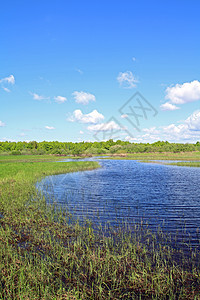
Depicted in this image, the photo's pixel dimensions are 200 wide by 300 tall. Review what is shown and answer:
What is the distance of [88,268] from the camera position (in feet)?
26.1

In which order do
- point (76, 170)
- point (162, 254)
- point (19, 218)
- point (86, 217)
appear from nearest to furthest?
point (162, 254)
point (19, 218)
point (86, 217)
point (76, 170)

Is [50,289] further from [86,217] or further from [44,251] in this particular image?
[86,217]

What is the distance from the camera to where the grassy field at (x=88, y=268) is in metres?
6.57

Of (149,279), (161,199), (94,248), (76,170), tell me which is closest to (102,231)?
(94,248)

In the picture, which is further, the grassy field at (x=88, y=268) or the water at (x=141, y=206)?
the water at (x=141, y=206)

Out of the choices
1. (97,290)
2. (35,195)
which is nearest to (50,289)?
(97,290)

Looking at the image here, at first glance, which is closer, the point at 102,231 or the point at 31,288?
the point at 31,288

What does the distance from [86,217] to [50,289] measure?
7643 millimetres

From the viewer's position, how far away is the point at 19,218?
518 inches

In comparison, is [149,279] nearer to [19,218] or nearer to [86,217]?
[86,217]

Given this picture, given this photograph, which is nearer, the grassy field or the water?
the grassy field

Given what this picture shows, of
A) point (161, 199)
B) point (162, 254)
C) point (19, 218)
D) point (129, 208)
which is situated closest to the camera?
point (162, 254)

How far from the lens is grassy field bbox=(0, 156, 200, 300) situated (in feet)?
21.5

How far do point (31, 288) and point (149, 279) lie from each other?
387 centimetres
